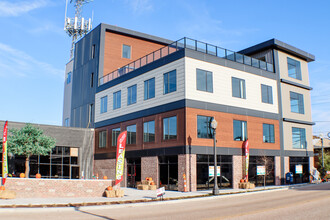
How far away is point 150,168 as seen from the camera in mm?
31438

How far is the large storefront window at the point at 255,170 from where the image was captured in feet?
107

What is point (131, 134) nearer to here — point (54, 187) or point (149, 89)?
point (149, 89)

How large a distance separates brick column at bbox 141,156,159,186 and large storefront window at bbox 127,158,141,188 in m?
1.20

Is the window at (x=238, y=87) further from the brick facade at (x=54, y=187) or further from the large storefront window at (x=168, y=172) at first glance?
the brick facade at (x=54, y=187)

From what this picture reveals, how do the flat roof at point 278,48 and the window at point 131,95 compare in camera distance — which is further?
the flat roof at point 278,48

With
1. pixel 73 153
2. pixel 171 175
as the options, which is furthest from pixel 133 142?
pixel 73 153

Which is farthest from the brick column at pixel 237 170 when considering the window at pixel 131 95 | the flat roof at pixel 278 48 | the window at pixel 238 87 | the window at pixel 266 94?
the flat roof at pixel 278 48

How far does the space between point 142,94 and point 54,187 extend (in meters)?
14.8

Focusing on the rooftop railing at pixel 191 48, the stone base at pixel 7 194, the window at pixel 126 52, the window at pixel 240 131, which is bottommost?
the stone base at pixel 7 194

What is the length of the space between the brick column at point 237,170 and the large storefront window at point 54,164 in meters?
19.9

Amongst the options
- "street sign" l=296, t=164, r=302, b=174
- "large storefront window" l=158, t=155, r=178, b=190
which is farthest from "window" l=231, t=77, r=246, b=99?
"street sign" l=296, t=164, r=302, b=174

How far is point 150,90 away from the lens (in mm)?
32906

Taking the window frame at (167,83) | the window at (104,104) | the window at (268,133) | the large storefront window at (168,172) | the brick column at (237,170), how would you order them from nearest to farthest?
1. the large storefront window at (168,172)
2. the window frame at (167,83)
3. the brick column at (237,170)
4. the window at (268,133)
5. the window at (104,104)

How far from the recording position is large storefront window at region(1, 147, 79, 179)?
3494cm
